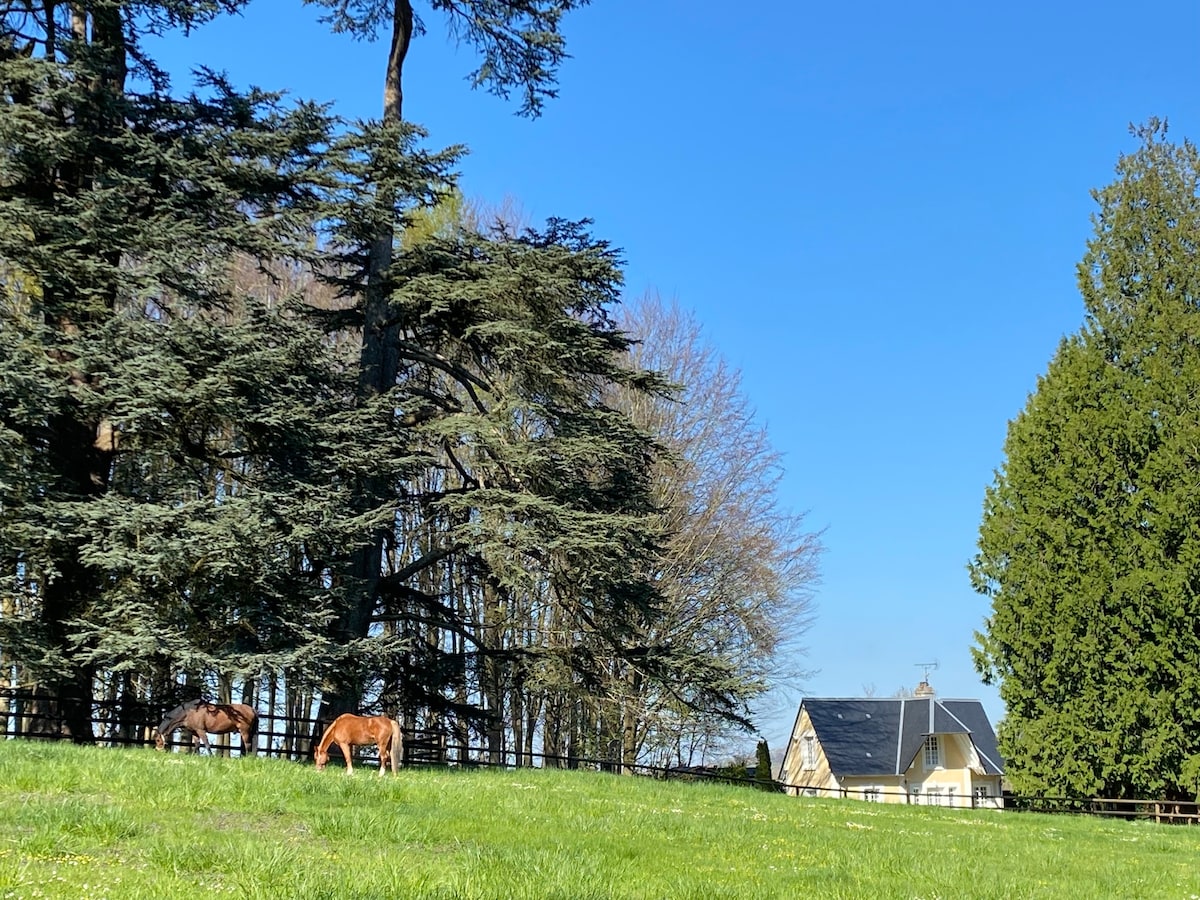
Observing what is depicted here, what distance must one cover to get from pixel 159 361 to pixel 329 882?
10904 mm

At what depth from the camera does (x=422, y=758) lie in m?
22.2

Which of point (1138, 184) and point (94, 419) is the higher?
point (1138, 184)

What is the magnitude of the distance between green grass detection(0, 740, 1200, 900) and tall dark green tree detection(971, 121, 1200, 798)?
13.8 metres

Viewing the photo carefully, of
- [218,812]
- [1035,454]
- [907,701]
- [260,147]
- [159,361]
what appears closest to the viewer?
[218,812]

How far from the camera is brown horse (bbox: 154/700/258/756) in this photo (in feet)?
47.6

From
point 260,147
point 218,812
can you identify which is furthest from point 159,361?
point 218,812

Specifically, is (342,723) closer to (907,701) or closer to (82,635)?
(82,635)

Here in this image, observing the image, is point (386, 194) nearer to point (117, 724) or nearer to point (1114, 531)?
point (117, 724)

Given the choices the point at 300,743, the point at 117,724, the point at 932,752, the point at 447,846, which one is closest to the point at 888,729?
the point at 932,752

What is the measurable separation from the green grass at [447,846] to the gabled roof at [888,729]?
33601 millimetres

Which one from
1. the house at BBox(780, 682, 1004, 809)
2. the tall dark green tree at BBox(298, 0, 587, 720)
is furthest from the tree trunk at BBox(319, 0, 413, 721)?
the house at BBox(780, 682, 1004, 809)

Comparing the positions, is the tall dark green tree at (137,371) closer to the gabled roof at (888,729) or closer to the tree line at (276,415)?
the tree line at (276,415)

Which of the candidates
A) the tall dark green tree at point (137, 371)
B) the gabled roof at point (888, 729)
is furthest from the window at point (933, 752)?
the tall dark green tree at point (137, 371)

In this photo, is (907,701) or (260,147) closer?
(260,147)
